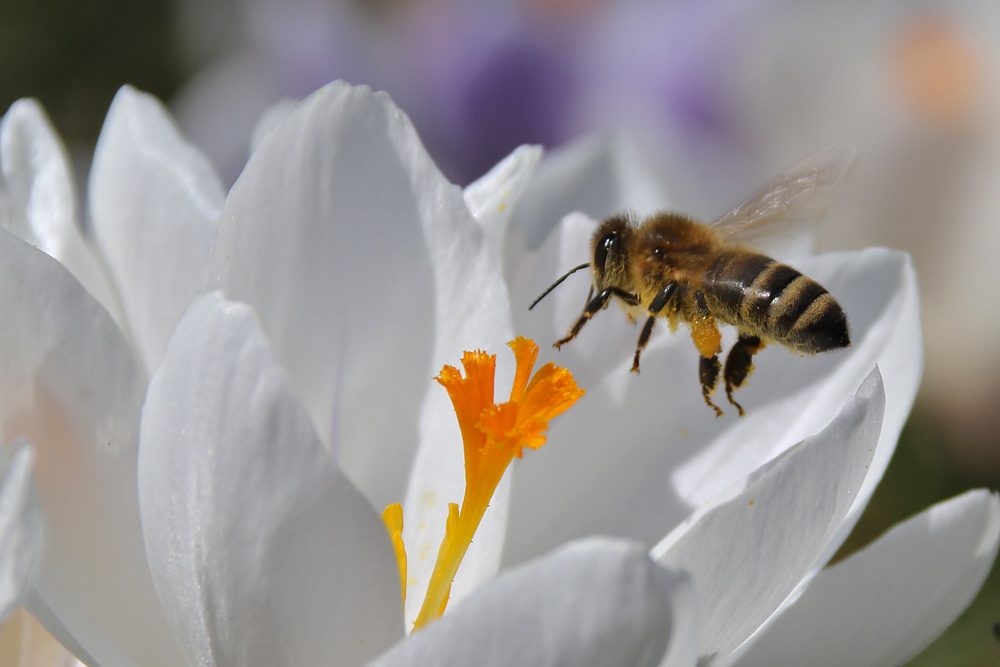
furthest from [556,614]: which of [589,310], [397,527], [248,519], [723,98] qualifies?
[723,98]

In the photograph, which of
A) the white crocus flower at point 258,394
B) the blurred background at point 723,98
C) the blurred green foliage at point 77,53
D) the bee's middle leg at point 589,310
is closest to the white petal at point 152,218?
the white crocus flower at point 258,394

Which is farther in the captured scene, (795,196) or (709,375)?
(795,196)

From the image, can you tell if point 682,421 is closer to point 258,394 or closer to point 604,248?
point 604,248

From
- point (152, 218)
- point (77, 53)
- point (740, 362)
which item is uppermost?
point (77, 53)

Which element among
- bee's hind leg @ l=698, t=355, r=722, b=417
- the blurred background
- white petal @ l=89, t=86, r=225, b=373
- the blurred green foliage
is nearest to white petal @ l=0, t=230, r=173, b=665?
white petal @ l=89, t=86, r=225, b=373

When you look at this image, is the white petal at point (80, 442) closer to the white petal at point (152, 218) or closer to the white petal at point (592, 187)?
the white petal at point (152, 218)

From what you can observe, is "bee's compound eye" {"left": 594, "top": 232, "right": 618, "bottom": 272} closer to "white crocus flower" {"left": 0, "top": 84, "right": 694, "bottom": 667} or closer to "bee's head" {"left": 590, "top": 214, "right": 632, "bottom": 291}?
"bee's head" {"left": 590, "top": 214, "right": 632, "bottom": 291}

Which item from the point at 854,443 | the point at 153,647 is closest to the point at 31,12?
the point at 153,647
